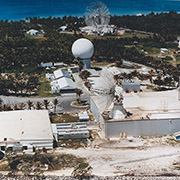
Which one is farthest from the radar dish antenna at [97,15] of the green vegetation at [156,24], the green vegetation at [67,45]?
the green vegetation at [156,24]

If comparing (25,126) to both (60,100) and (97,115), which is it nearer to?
(97,115)

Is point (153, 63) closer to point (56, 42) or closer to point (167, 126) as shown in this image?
point (56, 42)

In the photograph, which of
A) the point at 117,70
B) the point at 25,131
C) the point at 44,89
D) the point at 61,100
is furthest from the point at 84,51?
the point at 25,131

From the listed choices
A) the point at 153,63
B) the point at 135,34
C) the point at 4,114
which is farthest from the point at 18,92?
the point at 135,34

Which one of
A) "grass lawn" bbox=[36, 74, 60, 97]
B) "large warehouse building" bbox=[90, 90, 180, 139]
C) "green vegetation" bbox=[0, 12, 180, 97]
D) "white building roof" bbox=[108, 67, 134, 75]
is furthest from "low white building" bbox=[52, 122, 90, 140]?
"white building roof" bbox=[108, 67, 134, 75]

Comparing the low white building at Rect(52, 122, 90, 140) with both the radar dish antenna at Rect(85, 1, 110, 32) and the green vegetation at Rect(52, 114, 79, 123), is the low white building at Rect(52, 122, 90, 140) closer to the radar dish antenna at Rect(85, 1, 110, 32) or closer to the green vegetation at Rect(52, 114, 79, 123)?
the green vegetation at Rect(52, 114, 79, 123)

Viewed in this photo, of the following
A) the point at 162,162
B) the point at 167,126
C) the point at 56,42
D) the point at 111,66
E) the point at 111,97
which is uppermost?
the point at 56,42
